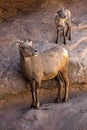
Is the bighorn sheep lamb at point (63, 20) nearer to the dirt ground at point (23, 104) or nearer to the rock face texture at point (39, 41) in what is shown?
the rock face texture at point (39, 41)

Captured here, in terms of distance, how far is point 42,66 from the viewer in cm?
642

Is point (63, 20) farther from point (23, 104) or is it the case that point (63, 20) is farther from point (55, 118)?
point (55, 118)

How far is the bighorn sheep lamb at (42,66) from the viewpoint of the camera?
6160 millimetres

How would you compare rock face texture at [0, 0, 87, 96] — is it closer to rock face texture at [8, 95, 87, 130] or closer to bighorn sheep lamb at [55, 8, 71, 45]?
bighorn sheep lamb at [55, 8, 71, 45]

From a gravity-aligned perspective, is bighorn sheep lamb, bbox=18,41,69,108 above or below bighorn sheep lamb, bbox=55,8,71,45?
below

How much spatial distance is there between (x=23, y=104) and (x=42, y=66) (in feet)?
2.84

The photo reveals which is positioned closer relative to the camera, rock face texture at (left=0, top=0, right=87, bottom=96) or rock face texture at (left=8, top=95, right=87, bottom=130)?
rock face texture at (left=8, top=95, right=87, bottom=130)

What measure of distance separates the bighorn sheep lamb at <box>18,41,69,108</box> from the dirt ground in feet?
0.82

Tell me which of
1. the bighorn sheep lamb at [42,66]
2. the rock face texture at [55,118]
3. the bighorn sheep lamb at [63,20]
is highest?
the bighorn sheep lamb at [63,20]

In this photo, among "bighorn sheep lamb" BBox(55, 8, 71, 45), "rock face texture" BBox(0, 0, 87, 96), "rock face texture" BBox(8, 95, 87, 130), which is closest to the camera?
"rock face texture" BBox(8, 95, 87, 130)

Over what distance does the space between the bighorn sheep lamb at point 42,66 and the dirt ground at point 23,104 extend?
251mm

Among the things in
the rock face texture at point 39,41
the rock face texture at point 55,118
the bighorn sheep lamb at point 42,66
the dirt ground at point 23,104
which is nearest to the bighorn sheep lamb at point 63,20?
the rock face texture at point 39,41

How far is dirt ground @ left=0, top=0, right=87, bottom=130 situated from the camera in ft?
20.3

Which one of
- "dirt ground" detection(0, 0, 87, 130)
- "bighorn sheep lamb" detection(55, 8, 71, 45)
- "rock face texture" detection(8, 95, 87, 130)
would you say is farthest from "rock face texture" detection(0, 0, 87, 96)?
"rock face texture" detection(8, 95, 87, 130)
